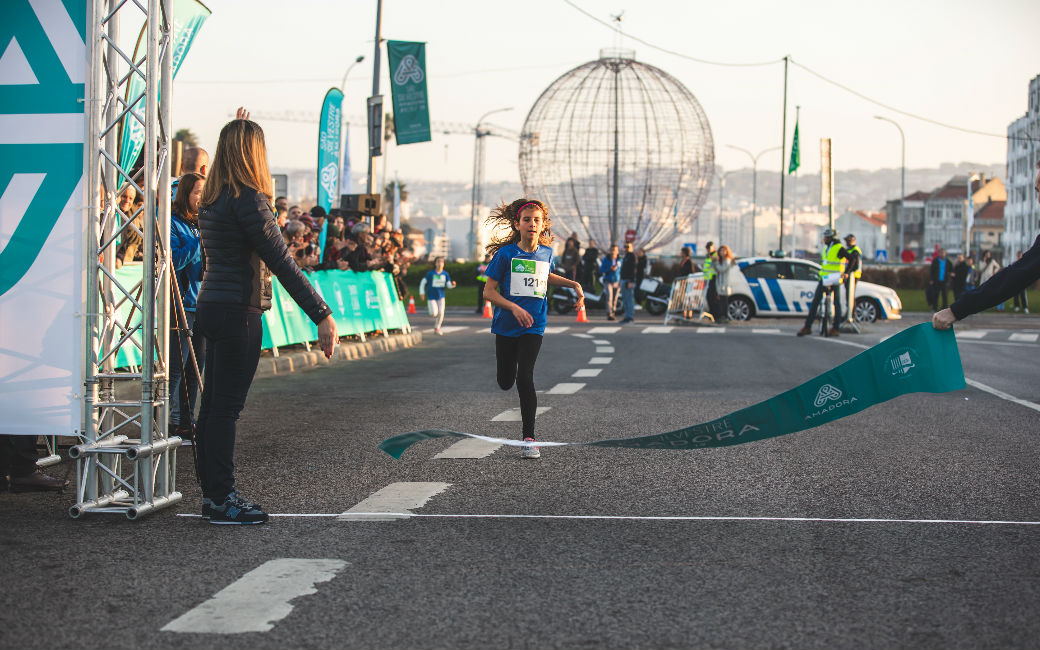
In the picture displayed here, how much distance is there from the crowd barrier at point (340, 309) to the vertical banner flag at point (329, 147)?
239 cm

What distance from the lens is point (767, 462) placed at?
7.32 m

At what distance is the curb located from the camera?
47.8 ft

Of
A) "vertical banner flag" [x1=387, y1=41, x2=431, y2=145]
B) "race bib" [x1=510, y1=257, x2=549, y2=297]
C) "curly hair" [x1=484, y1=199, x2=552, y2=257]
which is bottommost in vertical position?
"race bib" [x1=510, y1=257, x2=549, y2=297]

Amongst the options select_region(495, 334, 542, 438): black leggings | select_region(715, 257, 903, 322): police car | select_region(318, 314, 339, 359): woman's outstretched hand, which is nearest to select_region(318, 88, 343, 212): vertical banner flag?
select_region(715, 257, 903, 322): police car

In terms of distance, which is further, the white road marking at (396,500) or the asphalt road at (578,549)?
the white road marking at (396,500)

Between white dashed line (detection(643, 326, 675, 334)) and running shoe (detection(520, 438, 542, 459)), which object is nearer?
running shoe (detection(520, 438, 542, 459))

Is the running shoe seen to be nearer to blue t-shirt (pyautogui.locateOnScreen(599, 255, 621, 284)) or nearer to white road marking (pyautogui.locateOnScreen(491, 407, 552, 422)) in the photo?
white road marking (pyautogui.locateOnScreen(491, 407, 552, 422))

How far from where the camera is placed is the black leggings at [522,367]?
781 centimetres

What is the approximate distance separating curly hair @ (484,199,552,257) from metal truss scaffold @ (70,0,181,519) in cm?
286

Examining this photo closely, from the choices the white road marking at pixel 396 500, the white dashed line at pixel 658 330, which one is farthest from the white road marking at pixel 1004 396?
the white dashed line at pixel 658 330

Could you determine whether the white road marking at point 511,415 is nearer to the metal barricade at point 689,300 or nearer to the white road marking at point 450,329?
the white road marking at point 450,329

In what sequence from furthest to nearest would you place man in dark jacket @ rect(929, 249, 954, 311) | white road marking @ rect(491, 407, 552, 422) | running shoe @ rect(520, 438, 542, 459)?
man in dark jacket @ rect(929, 249, 954, 311) < white road marking @ rect(491, 407, 552, 422) < running shoe @ rect(520, 438, 542, 459)

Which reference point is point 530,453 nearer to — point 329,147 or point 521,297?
point 521,297

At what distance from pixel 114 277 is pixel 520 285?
2.96 metres
